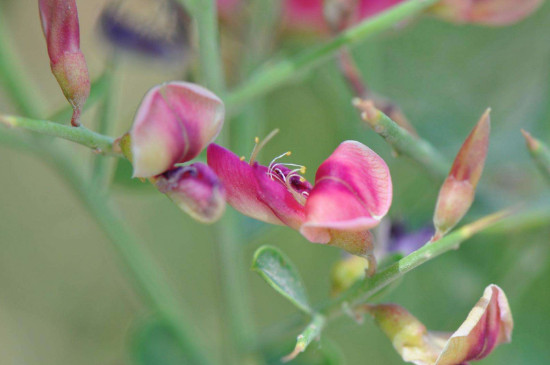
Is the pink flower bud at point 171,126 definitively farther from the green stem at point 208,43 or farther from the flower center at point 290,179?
the green stem at point 208,43

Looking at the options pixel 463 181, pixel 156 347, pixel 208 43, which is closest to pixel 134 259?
pixel 156 347

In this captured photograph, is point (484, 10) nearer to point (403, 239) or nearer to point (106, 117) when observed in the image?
point (403, 239)

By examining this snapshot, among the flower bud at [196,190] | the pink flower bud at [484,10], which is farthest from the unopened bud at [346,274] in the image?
the pink flower bud at [484,10]

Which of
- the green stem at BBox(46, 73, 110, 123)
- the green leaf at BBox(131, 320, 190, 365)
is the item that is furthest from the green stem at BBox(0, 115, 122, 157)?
the green leaf at BBox(131, 320, 190, 365)

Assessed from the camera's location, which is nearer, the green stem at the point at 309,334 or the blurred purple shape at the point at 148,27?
the green stem at the point at 309,334

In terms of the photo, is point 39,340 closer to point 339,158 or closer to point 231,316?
point 231,316
